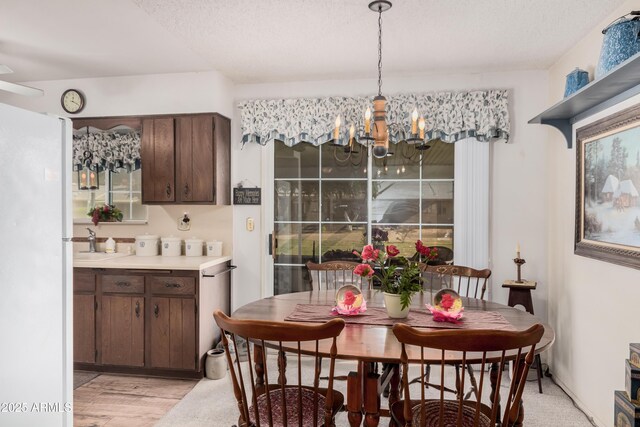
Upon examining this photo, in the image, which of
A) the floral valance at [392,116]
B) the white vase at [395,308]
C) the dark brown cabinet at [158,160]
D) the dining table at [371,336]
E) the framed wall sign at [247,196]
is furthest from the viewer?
the framed wall sign at [247,196]

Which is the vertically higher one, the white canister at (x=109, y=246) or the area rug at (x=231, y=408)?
the white canister at (x=109, y=246)

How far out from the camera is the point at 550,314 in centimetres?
366

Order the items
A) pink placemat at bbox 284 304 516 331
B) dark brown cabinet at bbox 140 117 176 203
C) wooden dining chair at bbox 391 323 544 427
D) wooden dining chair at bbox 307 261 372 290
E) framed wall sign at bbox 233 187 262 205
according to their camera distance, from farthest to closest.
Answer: framed wall sign at bbox 233 187 262 205 → dark brown cabinet at bbox 140 117 176 203 → wooden dining chair at bbox 307 261 372 290 → pink placemat at bbox 284 304 516 331 → wooden dining chair at bbox 391 323 544 427

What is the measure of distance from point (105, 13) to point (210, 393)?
267cm

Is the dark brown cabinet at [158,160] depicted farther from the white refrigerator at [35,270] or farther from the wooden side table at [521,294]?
the wooden side table at [521,294]

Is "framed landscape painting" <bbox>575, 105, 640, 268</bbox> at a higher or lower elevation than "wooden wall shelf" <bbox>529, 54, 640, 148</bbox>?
lower

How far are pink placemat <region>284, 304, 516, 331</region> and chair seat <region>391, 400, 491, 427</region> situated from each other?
35 centimetres

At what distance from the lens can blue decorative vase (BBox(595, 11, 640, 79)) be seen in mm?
2184

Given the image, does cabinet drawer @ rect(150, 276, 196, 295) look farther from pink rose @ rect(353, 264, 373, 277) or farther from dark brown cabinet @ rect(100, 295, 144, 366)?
pink rose @ rect(353, 264, 373, 277)

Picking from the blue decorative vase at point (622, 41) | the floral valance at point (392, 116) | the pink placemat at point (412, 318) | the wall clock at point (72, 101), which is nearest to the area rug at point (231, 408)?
the pink placemat at point (412, 318)

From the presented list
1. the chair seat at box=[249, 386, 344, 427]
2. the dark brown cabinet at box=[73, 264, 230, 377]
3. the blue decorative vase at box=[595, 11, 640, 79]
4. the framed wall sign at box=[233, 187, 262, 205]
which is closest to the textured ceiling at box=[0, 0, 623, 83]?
the blue decorative vase at box=[595, 11, 640, 79]

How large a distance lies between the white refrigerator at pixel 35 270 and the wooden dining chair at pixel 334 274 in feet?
5.63

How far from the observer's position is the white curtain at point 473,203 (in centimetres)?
380

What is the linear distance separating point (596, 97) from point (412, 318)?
1.70m
